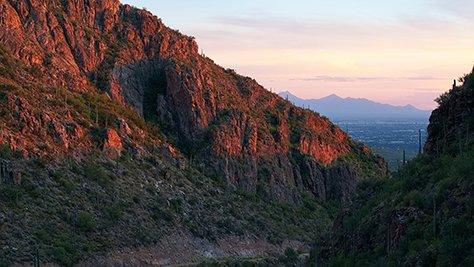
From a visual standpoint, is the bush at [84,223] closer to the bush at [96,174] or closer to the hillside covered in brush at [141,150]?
the hillside covered in brush at [141,150]

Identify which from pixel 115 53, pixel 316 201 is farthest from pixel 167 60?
pixel 316 201

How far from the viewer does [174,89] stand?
91.1m

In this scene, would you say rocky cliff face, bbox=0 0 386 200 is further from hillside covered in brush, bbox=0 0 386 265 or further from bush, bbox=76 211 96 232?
bush, bbox=76 211 96 232

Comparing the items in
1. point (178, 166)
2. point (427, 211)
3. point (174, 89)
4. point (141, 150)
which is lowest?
point (178, 166)

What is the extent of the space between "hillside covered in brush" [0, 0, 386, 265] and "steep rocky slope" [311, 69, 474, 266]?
2644 centimetres

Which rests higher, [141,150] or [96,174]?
[141,150]

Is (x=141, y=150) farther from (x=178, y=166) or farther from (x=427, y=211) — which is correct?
(x=427, y=211)

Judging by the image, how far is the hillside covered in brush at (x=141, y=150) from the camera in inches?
2451

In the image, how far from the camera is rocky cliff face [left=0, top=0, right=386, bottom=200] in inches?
3243

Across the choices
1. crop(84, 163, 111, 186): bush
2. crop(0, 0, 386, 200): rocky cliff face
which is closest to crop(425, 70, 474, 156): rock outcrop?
crop(84, 163, 111, 186): bush

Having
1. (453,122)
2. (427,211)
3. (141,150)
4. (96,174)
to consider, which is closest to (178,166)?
(141,150)

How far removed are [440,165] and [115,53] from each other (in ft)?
206

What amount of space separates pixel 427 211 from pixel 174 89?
63648 mm

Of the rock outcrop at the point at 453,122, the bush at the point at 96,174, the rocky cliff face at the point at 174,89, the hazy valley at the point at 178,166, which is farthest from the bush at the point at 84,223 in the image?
the rock outcrop at the point at 453,122
